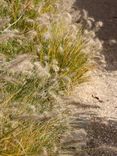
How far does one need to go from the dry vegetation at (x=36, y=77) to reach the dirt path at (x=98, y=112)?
15cm

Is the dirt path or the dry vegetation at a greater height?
the dry vegetation

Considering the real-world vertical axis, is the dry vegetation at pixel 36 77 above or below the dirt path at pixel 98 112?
above

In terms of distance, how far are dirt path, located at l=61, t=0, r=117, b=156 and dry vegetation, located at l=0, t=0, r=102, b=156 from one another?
15 centimetres

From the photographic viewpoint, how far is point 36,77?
4.79 m

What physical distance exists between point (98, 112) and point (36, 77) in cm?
125

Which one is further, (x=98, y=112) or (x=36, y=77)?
(x=98, y=112)

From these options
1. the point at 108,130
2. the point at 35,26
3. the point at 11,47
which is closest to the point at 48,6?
the point at 35,26

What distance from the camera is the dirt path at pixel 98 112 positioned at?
4.70m

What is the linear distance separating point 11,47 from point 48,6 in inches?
60.2

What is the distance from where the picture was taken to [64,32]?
637cm

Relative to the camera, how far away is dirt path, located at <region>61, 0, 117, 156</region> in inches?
185

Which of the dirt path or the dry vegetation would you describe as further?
the dirt path

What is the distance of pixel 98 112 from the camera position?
5.80 meters

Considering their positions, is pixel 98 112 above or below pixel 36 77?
below
